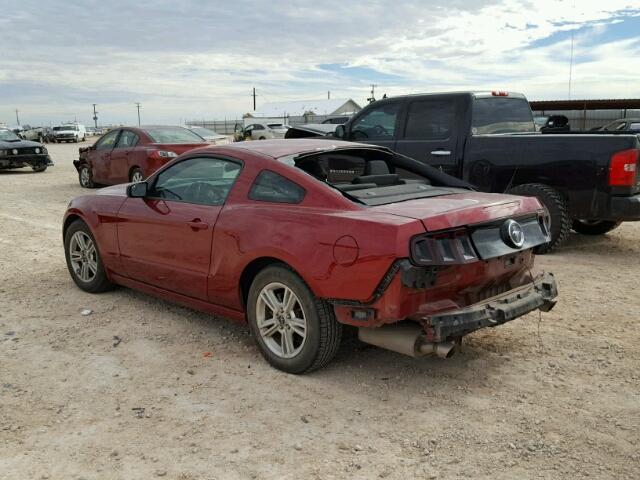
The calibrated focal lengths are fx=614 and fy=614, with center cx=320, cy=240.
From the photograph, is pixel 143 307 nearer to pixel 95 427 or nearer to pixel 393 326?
pixel 95 427

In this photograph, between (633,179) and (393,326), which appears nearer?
(393,326)

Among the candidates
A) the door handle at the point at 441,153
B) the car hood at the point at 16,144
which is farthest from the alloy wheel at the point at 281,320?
the car hood at the point at 16,144

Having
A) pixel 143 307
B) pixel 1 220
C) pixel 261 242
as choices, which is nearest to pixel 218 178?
pixel 261 242

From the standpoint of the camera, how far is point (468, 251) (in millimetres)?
3568

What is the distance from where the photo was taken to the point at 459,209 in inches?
145

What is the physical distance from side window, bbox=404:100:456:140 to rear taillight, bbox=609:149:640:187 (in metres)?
2.07

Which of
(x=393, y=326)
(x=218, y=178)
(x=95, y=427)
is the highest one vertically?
(x=218, y=178)

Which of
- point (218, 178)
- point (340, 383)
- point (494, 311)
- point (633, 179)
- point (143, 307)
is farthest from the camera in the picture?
point (633, 179)

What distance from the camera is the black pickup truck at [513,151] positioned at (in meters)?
6.77

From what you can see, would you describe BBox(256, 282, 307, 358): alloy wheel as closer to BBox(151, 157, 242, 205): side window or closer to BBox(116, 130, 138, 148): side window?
BBox(151, 157, 242, 205): side window

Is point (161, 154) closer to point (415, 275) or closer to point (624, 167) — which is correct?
point (624, 167)

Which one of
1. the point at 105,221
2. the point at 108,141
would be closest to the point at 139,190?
the point at 105,221

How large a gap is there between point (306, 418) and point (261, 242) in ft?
3.80

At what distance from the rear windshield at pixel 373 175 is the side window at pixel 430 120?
128 inches
